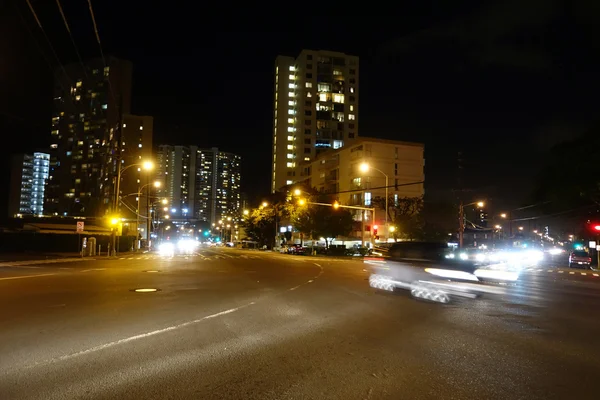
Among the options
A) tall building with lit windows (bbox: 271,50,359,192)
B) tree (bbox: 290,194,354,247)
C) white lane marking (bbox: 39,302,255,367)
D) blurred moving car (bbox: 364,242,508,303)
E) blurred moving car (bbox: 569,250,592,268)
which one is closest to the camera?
white lane marking (bbox: 39,302,255,367)

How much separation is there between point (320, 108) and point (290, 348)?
12211 cm

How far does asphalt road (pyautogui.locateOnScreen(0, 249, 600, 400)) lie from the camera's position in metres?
5.84

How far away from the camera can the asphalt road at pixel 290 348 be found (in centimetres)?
584

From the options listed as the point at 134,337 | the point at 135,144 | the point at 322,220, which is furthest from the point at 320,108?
the point at 134,337

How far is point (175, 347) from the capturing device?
7.85m

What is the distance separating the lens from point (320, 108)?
127 metres

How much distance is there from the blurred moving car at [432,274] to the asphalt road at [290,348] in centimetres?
242

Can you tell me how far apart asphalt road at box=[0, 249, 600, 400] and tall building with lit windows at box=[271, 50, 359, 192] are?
372ft

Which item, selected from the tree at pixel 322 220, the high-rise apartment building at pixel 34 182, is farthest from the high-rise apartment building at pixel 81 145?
the tree at pixel 322 220

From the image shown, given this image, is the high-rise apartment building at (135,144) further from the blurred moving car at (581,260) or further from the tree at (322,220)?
Result: the blurred moving car at (581,260)

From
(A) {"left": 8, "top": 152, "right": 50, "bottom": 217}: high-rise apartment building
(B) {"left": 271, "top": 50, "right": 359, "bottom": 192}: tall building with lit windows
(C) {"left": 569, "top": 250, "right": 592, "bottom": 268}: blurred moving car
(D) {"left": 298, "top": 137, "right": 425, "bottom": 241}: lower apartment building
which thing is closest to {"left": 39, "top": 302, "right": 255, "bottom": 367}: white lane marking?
(C) {"left": 569, "top": 250, "right": 592, "bottom": 268}: blurred moving car

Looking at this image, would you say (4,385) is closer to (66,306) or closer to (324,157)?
(66,306)

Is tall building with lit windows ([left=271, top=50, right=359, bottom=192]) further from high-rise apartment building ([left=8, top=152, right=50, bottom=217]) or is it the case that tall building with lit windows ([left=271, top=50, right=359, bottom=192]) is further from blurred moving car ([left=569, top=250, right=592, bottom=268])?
blurred moving car ([left=569, top=250, right=592, bottom=268])

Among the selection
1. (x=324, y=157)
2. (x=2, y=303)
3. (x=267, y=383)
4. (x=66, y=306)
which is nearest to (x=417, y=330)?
(x=267, y=383)
